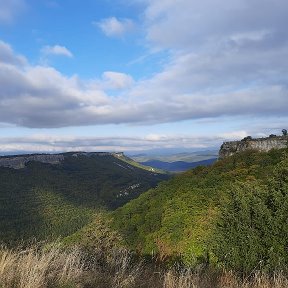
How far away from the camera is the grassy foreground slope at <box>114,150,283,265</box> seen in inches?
→ 2013

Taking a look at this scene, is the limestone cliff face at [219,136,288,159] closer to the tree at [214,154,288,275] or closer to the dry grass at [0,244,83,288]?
the tree at [214,154,288,275]

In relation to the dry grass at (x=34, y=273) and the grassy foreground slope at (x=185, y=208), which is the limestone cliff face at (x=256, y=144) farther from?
the dry grass at (x=34, y=273)

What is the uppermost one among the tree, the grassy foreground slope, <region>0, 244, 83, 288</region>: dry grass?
<region>0, 244, 83, 288</region>: dry grass

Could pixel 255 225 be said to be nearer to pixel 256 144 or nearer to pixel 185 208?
pixel 185 208

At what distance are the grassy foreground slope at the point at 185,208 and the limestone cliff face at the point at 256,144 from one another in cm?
1180

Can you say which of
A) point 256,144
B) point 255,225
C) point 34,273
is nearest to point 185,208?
point 255,225

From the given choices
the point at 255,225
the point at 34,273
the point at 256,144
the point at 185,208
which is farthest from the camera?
the point at 256,144

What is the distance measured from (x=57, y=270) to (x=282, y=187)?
2204cm

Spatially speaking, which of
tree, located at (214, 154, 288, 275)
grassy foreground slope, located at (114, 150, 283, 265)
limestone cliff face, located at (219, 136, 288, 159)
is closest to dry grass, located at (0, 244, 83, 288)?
tree, located at (214, 154, 288, 275)

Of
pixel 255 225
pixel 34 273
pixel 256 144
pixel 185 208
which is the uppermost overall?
pixel 256 144

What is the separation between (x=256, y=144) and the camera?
4304 inches

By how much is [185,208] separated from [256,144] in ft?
178

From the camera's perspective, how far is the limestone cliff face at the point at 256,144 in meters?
103

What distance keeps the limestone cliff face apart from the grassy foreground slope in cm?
1180
